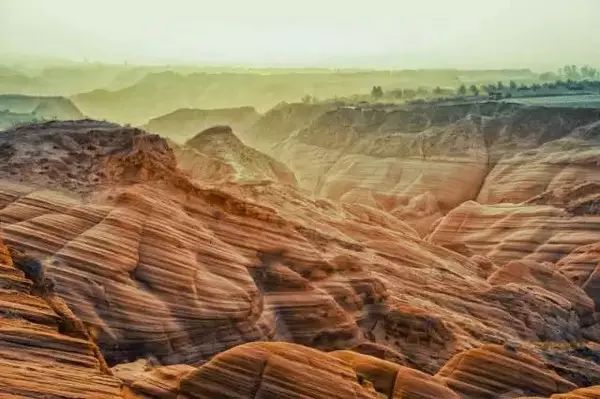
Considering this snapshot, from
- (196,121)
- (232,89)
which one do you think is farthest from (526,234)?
(232,89)

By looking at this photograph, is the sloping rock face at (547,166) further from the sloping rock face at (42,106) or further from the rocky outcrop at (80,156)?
the sloping rock face at (42,106)

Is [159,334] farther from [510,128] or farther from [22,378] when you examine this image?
[510,128]

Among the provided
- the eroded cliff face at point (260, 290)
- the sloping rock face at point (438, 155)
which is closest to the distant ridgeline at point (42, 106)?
the sloping rock face at point (438, 155)

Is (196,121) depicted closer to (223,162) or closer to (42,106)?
(42,106)

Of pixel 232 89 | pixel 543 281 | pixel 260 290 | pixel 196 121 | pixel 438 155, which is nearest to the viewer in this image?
pixel 260 290

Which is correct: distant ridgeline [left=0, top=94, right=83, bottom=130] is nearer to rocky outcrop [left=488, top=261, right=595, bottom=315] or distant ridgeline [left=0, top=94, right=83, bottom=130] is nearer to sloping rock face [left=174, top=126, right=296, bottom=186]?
sloping rock face [left=174, top=126, right=296, bottom=186]

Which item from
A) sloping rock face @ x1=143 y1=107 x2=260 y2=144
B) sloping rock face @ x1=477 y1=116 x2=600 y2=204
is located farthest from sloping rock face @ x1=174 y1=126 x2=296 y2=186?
sloping rock face @ x1=143 y1=107 x2=260 y2=144
